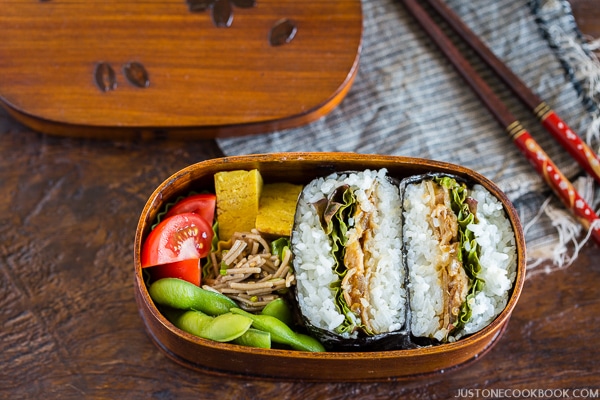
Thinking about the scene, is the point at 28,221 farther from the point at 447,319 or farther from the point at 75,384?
the point at 447,319

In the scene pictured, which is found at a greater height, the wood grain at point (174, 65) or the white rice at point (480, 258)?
the wood grain at point (174, 65)

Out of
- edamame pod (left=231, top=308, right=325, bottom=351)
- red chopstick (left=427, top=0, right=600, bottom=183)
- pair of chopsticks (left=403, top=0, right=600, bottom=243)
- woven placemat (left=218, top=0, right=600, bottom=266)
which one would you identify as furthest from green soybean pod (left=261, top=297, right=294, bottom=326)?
red chopstick (left=427, top=0, right=600, bottom=183)

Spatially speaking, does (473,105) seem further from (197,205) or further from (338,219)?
(197,205)

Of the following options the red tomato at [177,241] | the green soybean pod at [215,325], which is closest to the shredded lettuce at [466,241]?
the green soybean pod at [215,325]

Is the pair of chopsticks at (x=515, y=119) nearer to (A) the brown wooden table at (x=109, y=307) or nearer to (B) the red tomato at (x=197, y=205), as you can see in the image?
(A) the brown wooden table at (x=109, y=307)

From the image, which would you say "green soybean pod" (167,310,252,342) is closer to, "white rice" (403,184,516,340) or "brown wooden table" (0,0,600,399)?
"brown wooden table" (0,0,600,399)

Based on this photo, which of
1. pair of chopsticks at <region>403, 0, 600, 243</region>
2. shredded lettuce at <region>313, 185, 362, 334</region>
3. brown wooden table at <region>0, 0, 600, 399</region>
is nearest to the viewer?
shredded lettuce at <region>313, 185, 362, 334</region>
